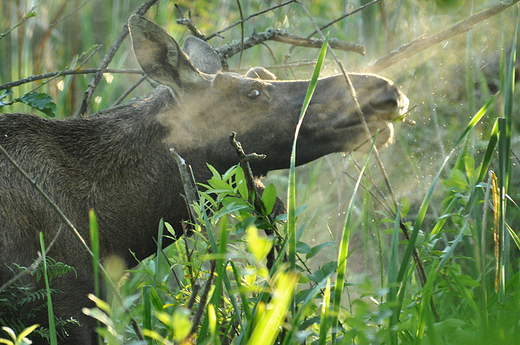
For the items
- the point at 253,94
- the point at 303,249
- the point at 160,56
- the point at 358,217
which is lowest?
the point at 358,217

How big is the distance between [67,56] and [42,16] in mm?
510

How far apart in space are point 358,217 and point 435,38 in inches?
49.3

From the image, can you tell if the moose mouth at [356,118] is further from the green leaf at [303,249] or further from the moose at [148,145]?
the green leaf at [303,249]

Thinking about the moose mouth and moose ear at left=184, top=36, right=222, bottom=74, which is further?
moose ear at left=184, top=36, right=222, bottom=74

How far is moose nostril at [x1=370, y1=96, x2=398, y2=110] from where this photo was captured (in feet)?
8.34

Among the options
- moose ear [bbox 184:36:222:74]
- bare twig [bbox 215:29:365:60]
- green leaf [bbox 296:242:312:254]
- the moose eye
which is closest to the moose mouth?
the moose eye

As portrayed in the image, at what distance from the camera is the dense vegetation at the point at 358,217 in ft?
3.85

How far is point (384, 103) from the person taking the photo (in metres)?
2.56

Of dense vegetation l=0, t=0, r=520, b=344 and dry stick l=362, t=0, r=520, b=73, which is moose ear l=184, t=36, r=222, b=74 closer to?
dense vegetation l=0, t=0, r=520, b=344

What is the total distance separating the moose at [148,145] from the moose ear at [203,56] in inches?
21.9

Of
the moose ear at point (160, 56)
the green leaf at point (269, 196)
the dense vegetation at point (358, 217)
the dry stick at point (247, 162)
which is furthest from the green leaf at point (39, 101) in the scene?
the green leaf at point (269, 196)

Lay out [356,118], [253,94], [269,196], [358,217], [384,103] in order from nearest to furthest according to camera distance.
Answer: [269,196] < [384,103] < [356,118] < [253,94] < [358,217]

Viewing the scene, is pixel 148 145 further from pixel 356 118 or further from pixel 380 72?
pixel 380 72

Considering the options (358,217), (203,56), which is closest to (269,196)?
(358,217)
